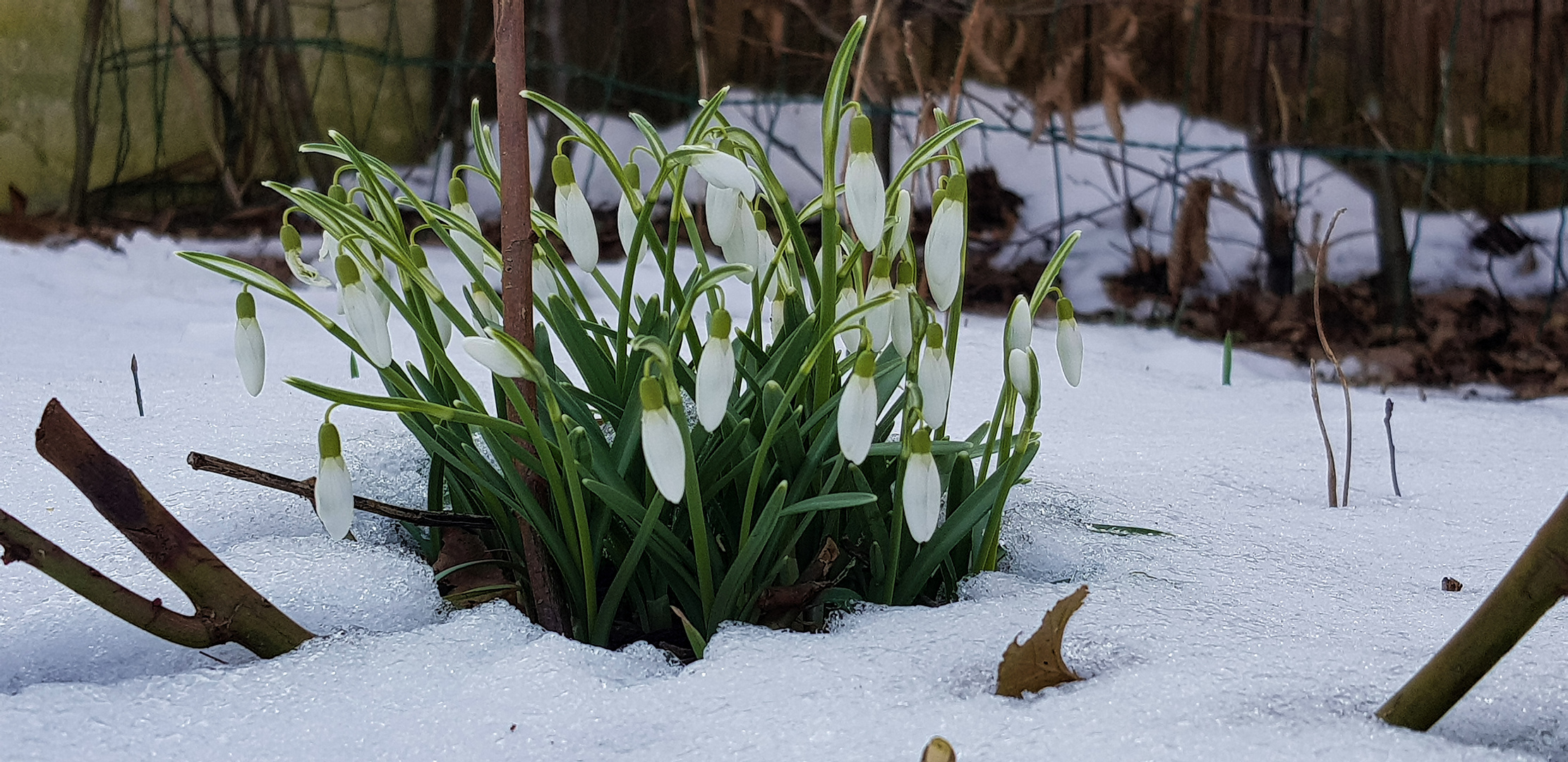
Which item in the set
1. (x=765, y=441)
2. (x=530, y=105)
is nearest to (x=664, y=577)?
(x=765, y=441)

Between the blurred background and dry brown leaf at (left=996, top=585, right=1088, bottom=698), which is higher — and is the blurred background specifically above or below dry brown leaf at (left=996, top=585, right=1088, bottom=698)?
above

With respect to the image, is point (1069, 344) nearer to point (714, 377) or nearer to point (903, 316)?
point (903, 316)

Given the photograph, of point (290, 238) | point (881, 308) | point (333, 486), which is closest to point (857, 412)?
point (881, 308)

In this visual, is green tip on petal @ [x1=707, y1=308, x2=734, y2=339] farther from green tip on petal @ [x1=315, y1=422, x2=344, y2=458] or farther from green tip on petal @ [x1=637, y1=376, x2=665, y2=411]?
green tip on petal @ [x1=315, y1=422, x2=344, y2=458]

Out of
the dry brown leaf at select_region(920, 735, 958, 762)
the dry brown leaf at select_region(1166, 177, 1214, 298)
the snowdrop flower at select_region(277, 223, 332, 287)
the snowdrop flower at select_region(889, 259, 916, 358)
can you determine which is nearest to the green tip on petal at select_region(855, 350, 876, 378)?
the snowdrop flower at select_region(889, 259, 916, 358)

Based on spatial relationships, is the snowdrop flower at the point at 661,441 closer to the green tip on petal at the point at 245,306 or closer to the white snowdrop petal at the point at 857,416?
the white snowdrop petal at the point at 857,416
